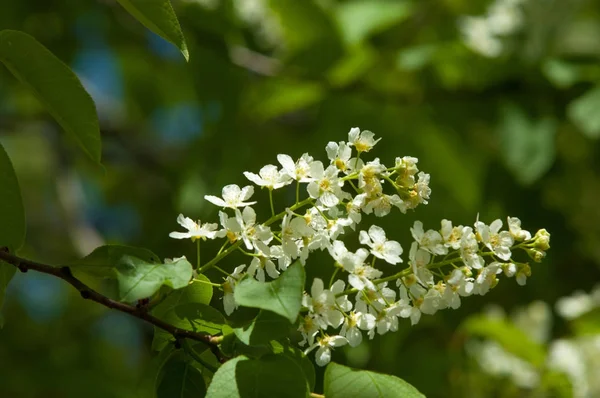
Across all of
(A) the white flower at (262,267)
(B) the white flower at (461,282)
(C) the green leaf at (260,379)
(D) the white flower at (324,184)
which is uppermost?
(D) the white flower at (324,184)

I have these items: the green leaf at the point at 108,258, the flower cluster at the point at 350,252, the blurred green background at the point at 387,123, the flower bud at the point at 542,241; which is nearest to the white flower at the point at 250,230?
the flower cluster at the point at 350,252

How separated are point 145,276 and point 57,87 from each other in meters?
0.27

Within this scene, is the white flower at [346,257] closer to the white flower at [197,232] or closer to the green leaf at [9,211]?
the white flower at [197,232]

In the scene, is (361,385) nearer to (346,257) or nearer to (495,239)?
(346,257)

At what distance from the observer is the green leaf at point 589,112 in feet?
6.98

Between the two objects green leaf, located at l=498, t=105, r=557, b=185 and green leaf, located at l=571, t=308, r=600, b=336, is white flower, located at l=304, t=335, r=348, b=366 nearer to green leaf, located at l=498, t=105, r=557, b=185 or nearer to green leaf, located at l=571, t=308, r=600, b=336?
green leaf, located at l=498, t=105, r=557, b=185

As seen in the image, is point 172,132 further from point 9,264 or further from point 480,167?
point 9,264

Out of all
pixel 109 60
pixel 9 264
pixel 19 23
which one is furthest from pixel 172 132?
pixel 9 264

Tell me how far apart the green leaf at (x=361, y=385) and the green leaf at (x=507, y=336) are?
1.04 meters

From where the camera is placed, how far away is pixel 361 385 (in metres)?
1.03

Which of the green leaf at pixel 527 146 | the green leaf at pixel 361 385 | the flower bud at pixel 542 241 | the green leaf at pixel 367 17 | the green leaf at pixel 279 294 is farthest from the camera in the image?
the green leaf at pixel 367 17

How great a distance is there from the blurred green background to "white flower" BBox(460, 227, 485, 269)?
3.18 feet

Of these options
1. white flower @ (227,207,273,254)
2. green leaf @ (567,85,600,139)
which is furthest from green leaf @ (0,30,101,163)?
green leaf @ (567,85,600,139)

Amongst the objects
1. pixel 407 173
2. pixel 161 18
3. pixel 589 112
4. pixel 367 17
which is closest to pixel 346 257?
pixel 407 173
